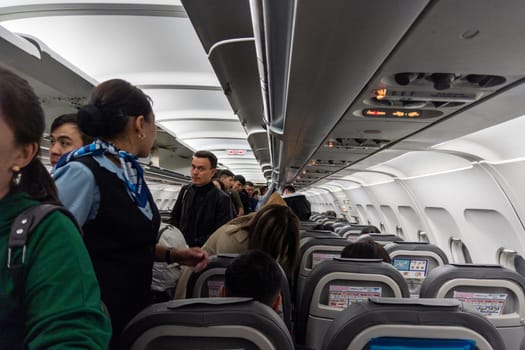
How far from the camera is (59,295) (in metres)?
0.90

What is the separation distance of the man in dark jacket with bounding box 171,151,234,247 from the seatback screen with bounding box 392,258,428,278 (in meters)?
2.01

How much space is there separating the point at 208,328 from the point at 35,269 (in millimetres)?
710

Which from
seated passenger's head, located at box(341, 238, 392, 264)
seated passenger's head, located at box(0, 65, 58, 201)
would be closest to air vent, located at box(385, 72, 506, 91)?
seated passenger's head, located at box(341, 238, 392, 264)

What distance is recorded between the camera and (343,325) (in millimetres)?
1548

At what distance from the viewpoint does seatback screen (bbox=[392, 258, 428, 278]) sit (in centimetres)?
438

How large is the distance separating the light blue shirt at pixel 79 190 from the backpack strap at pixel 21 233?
540 mm

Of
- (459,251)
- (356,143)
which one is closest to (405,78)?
(356,143)

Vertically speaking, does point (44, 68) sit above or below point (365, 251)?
above

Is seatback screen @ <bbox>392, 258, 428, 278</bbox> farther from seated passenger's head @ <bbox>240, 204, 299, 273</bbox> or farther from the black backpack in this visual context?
the black backpack

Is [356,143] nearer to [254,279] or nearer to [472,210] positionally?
[472,210]

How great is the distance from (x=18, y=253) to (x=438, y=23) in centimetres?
177

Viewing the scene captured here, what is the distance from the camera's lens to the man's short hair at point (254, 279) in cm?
207

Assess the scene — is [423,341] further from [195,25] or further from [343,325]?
[195,25]

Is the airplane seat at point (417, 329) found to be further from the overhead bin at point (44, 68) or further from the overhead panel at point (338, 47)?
the overhead bin at point (44, 68)
